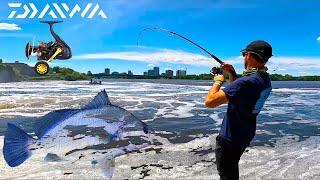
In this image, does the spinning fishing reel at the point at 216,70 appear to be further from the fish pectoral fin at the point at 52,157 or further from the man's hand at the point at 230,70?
the fish pectoral fin at the point at 52,157

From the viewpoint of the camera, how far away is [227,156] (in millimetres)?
4430

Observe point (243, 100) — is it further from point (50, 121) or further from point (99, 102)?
point (50, 121)

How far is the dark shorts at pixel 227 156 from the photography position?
172 inches

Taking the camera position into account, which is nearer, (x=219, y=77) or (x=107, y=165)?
(x=107, y=165)

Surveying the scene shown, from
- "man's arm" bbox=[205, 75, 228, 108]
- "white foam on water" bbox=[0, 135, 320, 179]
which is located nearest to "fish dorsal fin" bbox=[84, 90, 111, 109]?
"man's arm" bbox=[205, 75, 228, 108]

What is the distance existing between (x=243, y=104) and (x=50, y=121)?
2.04m

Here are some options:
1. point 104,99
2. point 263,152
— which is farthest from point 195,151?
point 104,99

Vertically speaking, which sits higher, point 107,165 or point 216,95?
point 216,95

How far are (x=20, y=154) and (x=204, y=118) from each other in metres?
17.7

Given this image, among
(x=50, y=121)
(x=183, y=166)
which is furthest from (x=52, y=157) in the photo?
(x=183, y=166)

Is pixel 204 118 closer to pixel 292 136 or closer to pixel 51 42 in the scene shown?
pixel 292 136

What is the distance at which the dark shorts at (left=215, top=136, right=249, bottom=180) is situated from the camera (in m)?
4.38

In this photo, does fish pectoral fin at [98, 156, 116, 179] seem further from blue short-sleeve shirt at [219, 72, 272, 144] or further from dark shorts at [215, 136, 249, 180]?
dark shorts at [215, 136, 249, 180]

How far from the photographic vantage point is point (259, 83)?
13.9 ft
